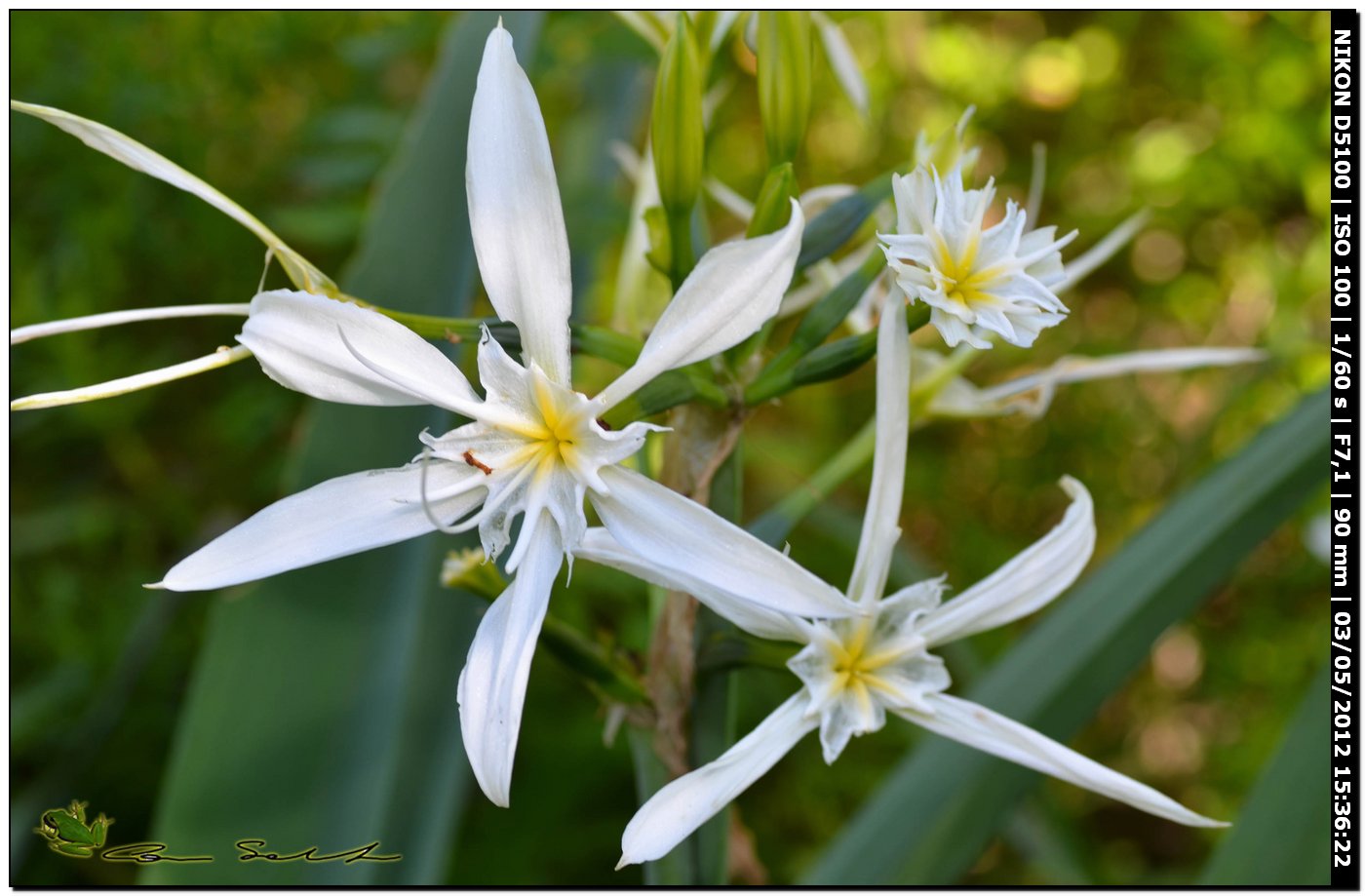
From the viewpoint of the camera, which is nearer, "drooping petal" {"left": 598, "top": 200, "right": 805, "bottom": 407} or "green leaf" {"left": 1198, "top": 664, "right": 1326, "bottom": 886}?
"drooping petal" {"left": 598, "top": 200, "right": 805, "bottom": 407}

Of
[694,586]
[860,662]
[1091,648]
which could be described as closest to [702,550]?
[694,586]

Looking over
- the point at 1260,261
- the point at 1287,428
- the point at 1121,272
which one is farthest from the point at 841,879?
the point at 1121,272

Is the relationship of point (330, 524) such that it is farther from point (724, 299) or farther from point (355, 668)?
point (355, 668)

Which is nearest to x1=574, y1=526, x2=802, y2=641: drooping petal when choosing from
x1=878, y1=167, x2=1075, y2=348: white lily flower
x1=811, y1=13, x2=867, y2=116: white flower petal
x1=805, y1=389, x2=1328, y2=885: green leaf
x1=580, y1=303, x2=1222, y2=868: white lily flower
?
x1=580, y1=303, x2=1222, y2=868: white lily flower

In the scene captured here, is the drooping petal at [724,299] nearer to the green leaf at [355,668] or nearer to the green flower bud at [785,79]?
the green flower bud at [785,79]

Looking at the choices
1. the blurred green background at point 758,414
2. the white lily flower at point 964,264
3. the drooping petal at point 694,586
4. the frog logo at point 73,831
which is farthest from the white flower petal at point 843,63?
the frog logo at point 73,831

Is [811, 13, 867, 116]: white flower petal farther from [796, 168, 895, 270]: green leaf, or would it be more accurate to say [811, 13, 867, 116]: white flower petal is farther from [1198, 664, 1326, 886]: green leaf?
[1198, 664, 1326, 886]: green leaf

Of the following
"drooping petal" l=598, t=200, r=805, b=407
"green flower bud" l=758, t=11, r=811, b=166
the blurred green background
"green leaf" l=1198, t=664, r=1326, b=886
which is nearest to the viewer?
"drooping petal" l=598, t=200, r=805, b=407

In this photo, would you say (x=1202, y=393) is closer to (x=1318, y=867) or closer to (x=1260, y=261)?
(x=1260, y=261)
